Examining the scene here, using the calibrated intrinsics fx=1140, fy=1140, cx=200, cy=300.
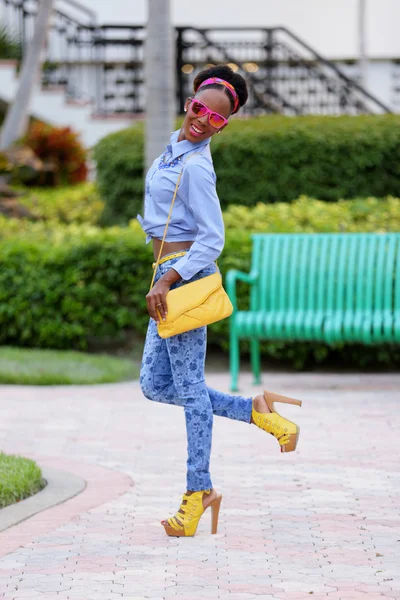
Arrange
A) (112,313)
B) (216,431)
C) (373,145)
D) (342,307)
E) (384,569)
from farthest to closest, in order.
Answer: (373,145) → (112,313) → (342,307) → (216,431) → (384,569)

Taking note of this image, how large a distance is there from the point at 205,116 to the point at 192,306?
0.75m

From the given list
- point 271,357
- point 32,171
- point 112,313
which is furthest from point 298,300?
point 32,171

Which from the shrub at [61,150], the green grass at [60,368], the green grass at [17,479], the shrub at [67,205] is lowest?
the green grass at [60,368]

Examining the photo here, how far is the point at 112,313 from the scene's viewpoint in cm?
975

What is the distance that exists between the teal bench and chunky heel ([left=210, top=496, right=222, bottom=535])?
3.81m

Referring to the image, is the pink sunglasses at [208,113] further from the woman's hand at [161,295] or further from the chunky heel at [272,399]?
the chunky heel at [272,399]

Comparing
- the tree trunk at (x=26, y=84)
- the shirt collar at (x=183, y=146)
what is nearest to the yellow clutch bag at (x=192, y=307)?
the shirt collar at (x=183, y=146)

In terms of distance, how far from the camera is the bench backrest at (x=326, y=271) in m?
8.65

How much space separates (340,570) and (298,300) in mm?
4924

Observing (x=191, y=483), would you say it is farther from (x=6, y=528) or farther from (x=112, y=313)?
(x=112, y=313)

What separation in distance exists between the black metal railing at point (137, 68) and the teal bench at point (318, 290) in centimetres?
897

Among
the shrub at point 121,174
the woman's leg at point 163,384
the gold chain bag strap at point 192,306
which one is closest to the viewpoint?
the gold chain bag strap at point 192,306

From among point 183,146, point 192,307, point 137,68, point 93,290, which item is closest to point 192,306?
point 192,307

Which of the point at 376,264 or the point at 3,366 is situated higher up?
the point at 376,264
